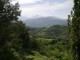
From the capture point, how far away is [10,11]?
176ft

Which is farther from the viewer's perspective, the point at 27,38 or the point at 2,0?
the point at 27,38

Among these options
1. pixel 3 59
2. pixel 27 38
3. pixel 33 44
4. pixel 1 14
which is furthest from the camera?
pixel 33 44

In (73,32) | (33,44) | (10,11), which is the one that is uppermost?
(10,11)

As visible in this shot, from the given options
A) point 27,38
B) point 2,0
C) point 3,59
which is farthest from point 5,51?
point 27,38

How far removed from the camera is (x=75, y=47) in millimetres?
36531

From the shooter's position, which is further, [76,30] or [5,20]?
[5,20]

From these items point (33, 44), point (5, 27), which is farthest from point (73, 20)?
point (33, 44)

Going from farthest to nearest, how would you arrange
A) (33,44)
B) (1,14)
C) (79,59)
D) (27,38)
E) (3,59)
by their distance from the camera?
(33,44) < (27,38) < (1,14) < (3,59) < (79,59)

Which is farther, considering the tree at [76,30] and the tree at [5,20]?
the tree at [5,20]

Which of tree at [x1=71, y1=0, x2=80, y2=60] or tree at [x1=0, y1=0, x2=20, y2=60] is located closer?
tree at [x1=71, y1=0, x2=80, y2=60]

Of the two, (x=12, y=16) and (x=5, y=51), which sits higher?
(x=12, y=16)

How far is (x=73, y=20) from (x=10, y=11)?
21.0m

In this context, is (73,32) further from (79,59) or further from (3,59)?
(3,59)

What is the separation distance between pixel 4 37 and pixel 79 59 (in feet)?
67.8
